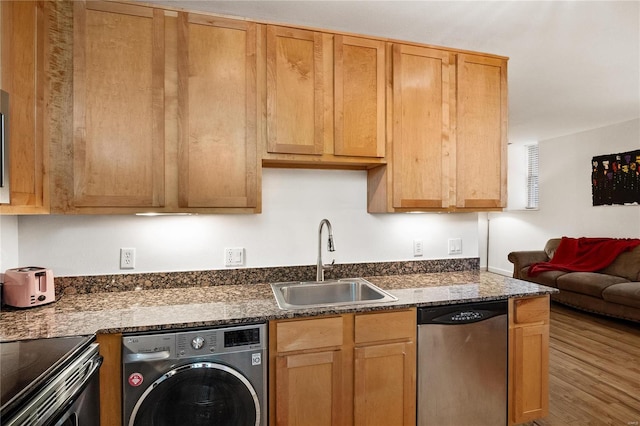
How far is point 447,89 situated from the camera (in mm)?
2209

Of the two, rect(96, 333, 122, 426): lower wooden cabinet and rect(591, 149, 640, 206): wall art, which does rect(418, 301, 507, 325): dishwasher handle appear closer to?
rect(96, 333, 122, 426): lower wooden cabinet

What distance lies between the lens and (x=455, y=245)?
2594 mm

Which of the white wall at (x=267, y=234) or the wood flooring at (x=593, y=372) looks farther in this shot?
the wood flooring at (x=593, y=372)

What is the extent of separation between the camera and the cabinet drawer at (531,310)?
194 centimetres

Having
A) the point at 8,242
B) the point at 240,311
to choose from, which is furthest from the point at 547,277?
the point at 8,242

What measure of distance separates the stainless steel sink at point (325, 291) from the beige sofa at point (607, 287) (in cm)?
343

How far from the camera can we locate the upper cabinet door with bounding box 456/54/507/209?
2242 mm

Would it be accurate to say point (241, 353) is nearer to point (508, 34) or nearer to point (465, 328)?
point (465, 328)

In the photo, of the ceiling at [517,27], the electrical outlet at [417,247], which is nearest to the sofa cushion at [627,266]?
the ceiling at [517,27]

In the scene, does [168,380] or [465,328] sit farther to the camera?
[465,328]

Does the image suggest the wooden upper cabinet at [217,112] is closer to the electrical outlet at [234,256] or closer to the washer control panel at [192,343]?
the electrical outlet at [234,256]

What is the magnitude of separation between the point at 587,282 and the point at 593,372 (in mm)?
1743

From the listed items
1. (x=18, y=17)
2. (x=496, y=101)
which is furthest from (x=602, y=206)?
(x=18, y=17)

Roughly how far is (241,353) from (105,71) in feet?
5.15
